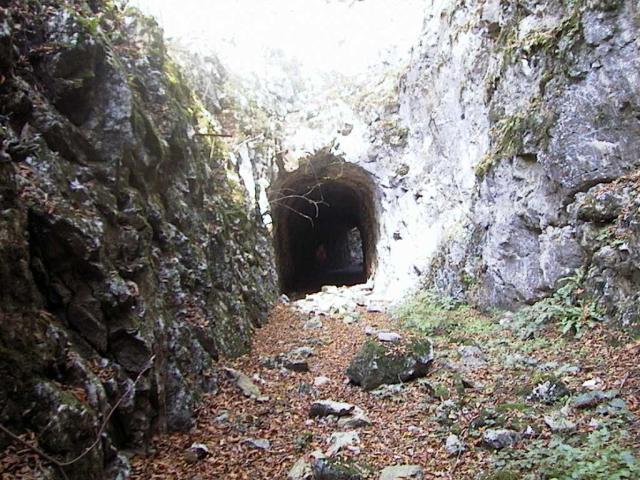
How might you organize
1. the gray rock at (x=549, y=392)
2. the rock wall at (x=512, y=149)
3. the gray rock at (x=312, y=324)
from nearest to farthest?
the gray rock at (x=549, y=392)
the rock wall at (x=512, y=149)
the gray rock at (x=312, y=324)

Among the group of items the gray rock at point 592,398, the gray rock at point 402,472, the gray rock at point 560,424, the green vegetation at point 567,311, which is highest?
the green vegetation at point 567,311

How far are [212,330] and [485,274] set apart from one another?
6002 mm

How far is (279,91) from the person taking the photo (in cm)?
1731

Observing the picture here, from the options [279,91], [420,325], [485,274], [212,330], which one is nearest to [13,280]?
[212,330]

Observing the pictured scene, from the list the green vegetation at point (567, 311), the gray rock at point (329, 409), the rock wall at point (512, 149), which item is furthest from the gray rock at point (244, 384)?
the rock wall at point (512, 149)

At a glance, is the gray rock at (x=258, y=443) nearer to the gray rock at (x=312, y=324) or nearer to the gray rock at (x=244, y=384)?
the gray rock at (x=244, y=384)

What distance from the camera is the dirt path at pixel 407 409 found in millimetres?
4715

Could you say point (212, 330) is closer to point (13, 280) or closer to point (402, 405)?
point (402, 405)

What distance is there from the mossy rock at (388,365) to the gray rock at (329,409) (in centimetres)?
91

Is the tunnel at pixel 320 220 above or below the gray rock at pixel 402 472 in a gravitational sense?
above

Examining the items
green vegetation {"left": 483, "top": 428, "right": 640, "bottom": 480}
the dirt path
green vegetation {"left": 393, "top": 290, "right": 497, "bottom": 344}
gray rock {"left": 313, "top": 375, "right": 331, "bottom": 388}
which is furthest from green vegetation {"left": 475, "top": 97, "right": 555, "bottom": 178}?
green vegetation {"left": 483, "top": 428, "right": 640, "bottom": 480}

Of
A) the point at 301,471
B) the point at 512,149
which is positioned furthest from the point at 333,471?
the point at 512,149

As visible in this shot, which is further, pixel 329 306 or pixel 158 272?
pixel 329 306

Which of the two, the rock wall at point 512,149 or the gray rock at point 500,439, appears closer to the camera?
the gray rock at point 500,439
